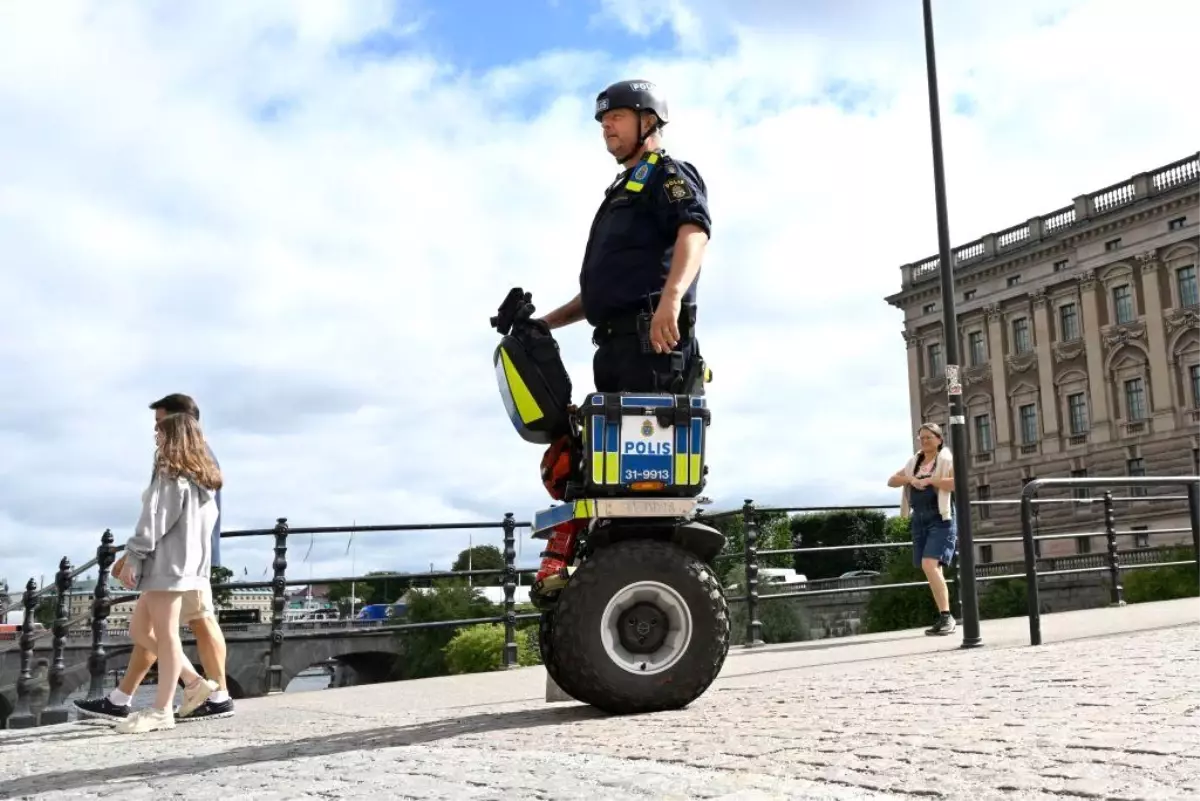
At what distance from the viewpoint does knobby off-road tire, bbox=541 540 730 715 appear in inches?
159

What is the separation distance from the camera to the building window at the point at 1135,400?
51.0m

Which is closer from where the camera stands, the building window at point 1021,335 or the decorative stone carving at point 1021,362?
the decorative stone carving at point 1021,362

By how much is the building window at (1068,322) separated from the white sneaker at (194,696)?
176 feet

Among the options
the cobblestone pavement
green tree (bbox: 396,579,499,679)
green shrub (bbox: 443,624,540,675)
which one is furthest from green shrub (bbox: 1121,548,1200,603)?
green tree (bbox: 396,579,499,679)

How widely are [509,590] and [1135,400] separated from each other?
4779 cm

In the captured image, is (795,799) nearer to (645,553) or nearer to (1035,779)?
(1035,779)

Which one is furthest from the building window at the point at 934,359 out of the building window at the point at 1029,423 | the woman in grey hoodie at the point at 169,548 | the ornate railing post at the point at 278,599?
the woman in grey hoodie at the point at 169,548

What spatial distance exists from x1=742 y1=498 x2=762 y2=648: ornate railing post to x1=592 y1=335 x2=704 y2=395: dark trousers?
6324mm

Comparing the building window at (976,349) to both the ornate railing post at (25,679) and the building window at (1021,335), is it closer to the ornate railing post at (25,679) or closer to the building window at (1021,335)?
the building window at (1021,335)

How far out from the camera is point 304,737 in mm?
4469

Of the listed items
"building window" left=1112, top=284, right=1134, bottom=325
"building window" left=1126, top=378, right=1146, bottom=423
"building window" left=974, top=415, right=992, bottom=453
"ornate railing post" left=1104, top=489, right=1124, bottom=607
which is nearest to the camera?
"ornate railing post" left=1104, top=489, right=1124, bottom=607

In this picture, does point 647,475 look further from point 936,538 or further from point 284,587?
point 936,538

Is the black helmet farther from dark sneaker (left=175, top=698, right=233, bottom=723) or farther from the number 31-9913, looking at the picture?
dark sneaker (left=175, top=698, right=233, bottom=723)

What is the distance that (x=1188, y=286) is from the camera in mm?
49156
